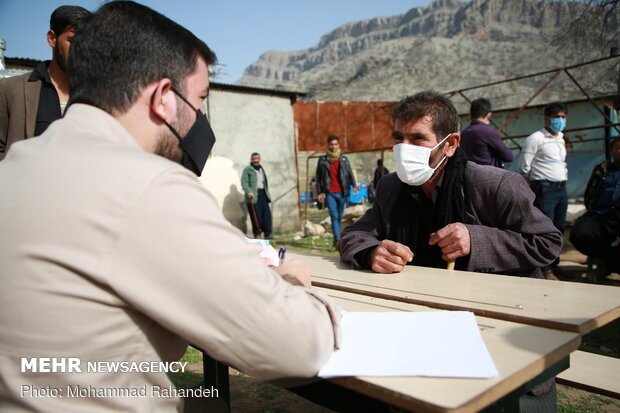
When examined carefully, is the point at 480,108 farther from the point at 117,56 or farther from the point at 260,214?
the point at 260,214

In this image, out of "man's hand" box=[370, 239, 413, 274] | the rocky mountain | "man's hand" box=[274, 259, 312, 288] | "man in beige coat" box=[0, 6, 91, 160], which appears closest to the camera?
"man's hand" box=[274, 259, 312, 288]

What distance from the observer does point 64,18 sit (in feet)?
7.89

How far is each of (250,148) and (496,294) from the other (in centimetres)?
1054

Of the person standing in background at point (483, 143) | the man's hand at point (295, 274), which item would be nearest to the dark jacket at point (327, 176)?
the person standing in background at point (483, 143)

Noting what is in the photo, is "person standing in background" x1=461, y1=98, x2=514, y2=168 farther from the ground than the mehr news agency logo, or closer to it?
farther from the ground

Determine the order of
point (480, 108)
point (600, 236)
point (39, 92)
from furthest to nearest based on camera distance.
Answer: point (480, 108), point (600, 236), point (39, 92)

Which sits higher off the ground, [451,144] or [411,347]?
[451,144]

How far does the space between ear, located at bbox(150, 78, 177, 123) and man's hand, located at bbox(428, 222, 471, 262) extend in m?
1.23

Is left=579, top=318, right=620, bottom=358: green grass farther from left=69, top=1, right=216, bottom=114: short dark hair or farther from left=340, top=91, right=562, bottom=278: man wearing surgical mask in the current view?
left=69, top=1, right=216, bottom=114: short dark hair

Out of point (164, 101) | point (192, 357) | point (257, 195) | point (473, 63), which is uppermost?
point (473, 63)

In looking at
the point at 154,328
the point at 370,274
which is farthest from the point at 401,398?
the point at 370,274

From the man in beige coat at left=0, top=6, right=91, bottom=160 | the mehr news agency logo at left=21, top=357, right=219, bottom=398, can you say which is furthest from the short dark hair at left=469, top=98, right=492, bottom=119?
the mehr news agency logo at left=21, top=357, right=219, bottom=398

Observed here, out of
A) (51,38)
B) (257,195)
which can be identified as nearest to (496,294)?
(51,38)

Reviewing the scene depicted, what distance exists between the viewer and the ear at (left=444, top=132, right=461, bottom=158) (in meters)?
2.25
